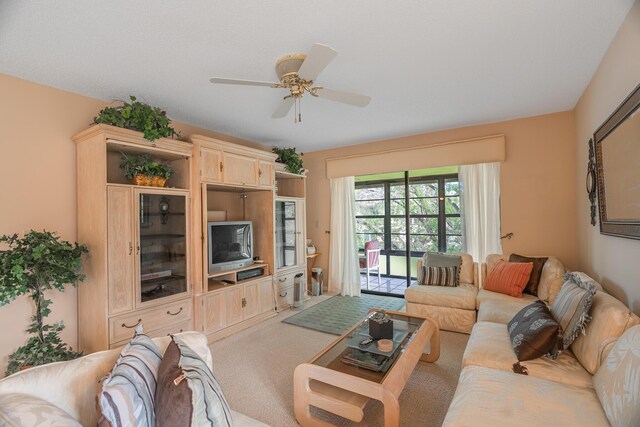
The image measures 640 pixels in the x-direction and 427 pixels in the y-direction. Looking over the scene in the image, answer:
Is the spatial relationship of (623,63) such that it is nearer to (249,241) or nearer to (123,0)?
(123,0)

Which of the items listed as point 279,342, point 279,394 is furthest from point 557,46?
point 279,342

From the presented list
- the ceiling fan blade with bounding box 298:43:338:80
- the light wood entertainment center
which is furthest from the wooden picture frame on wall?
the light wood entertainment center

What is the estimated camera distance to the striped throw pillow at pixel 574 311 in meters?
1.76

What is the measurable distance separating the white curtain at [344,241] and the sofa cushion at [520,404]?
10.6ft

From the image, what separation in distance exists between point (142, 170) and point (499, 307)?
3662mm

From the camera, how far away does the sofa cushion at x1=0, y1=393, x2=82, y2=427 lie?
797 mm

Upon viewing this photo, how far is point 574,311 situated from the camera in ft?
5.97

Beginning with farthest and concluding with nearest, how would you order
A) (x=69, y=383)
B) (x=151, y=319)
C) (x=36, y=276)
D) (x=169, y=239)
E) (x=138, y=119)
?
(x=169, y=239)
(x=151, y=319)
(x=138, y=119)
(x=36, y=276)
(x=69, y=383)

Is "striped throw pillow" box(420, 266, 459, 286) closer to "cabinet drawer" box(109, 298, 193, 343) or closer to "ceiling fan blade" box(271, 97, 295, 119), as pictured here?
"ceiling fan blade" box(271, 97, 295, 119)

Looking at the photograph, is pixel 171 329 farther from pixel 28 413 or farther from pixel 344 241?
pixel 344 241

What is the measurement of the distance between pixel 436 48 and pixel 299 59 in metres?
0.98

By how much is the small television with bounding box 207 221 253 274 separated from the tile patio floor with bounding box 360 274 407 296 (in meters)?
2.44

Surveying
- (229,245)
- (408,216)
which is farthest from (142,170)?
(408,216)

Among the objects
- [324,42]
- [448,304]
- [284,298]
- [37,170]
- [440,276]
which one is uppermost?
[324,42]
